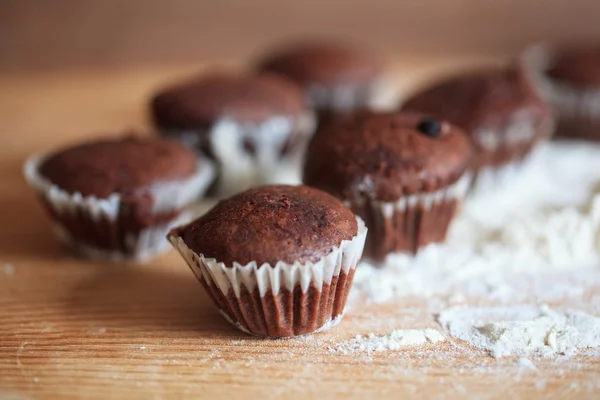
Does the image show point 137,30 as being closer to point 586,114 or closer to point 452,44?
point 452,44

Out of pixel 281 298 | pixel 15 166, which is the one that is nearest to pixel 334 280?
pixel 281 298

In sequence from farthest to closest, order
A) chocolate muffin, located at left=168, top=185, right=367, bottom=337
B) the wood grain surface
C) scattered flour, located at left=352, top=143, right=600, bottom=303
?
the wood grain surface
scattered flour, located at left=352, top=143, right=600, bottom=303
chocolate muffin, located at left=168, top=185, right=367, bottom=337

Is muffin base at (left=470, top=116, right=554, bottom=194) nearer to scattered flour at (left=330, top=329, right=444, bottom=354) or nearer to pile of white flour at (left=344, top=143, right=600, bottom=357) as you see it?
pile of white flour at (left=344, top=143, right=600, bottom=357)

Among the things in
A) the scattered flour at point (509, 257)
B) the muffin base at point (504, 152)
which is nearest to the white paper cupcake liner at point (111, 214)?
the scattered flour at point (509, 257)

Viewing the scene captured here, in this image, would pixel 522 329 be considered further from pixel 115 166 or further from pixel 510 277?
pixel 115 166

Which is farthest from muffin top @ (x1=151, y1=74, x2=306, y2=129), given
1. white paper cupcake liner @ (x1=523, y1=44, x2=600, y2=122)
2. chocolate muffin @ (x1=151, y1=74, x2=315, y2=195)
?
white paper cupcake liner @ (x1=523, y1=44, x2=600, y2=122)
